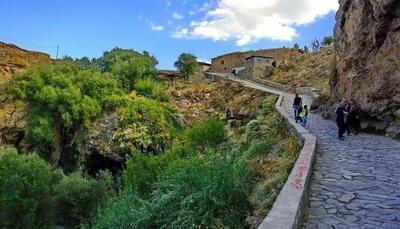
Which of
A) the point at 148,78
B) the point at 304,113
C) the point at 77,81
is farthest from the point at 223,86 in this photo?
the point at 304,113

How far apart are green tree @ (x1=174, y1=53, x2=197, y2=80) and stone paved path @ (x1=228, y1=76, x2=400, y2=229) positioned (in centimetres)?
3299

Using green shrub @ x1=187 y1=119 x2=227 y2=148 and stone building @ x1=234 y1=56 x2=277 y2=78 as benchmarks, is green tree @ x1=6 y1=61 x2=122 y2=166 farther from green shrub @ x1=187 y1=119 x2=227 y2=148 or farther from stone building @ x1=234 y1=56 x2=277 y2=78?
stone building @ x1=234 y1=56 x2=277 y2=78

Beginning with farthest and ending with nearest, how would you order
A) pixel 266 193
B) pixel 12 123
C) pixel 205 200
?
pixel 12 123 → pixel 205 200 → pixel 266 193

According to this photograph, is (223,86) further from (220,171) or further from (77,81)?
(220,171)

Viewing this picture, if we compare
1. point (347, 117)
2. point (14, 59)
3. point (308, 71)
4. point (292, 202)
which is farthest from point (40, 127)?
point (308, 71)

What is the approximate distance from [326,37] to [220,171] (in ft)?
217

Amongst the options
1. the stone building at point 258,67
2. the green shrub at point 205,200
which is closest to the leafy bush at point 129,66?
the stone building at point 258,67

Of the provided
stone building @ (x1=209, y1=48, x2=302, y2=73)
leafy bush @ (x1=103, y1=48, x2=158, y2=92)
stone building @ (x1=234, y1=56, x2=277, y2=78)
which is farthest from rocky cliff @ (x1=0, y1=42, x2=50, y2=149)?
stone building @ (x1=209, y1=48, x2=302, y2=73)

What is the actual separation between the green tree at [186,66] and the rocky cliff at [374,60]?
24.9 m

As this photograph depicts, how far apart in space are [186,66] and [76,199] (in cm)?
2680

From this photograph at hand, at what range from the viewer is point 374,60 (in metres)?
17.0

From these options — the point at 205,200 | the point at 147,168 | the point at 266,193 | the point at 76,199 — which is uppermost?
the point at 266,193

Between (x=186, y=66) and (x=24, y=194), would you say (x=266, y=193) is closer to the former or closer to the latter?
(x=24, y=194)

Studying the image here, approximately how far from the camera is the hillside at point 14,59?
3438 cm
